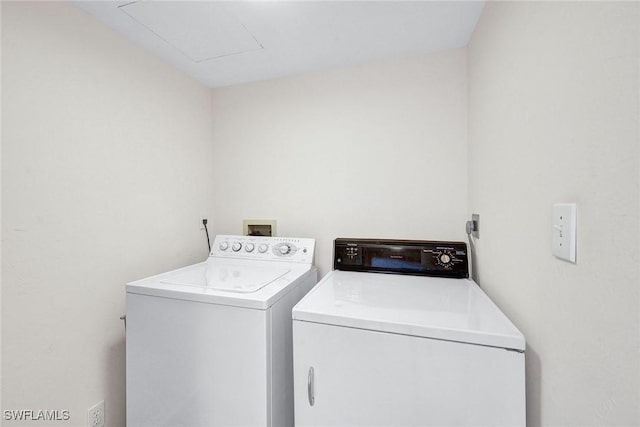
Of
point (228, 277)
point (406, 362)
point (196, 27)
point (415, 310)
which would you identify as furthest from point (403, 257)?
point (196, 27)

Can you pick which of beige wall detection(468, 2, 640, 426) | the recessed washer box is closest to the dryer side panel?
beige wall detection(468, 2, 640, 426)

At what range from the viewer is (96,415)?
47.8 inches

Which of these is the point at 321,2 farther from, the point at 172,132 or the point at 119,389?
the point at 119,389

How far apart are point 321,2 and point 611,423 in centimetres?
155

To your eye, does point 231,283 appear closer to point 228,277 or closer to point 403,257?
point 228,277

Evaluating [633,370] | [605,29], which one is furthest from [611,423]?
[605,29]

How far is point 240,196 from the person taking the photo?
1.91 m

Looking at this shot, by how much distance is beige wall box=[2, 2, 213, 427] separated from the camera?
3.14 ft

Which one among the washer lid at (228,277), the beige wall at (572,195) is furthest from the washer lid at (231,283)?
the beige wall at (572,195)

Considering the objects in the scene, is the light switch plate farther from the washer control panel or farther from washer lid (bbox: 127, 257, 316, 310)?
the washer control panel

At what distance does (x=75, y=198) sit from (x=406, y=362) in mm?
1491

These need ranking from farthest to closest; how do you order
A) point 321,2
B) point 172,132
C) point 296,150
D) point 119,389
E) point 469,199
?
point 296,150
point 172,132
point 469,199
point 119,389
point 321,2

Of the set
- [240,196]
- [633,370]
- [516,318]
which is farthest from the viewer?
[240,196]

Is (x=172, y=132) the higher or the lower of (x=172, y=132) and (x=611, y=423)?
the higher
